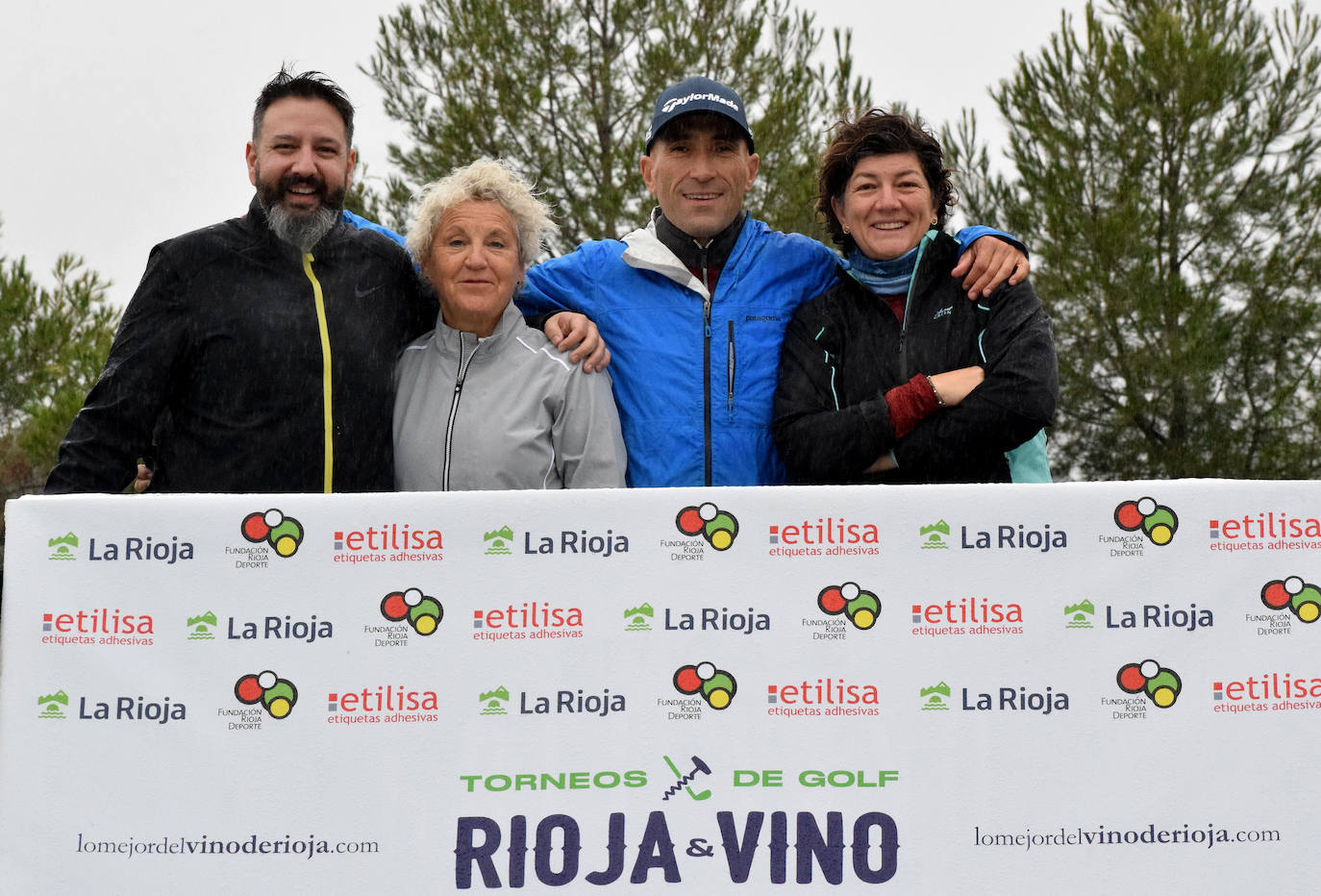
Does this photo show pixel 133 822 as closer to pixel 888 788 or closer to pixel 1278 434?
pixel 888 788

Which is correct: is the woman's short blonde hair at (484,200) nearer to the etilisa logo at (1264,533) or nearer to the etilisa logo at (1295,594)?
the etilisa logo at (1264,533)

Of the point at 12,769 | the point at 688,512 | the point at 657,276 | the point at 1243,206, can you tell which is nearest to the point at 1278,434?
the point at 1243,206

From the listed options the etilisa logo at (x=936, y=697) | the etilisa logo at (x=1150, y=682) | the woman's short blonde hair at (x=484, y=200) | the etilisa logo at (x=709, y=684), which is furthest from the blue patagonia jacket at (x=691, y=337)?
the etilisa logo at (x=1150, y=682)

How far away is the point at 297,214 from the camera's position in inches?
139

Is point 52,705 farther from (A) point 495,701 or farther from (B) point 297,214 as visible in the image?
(B) point 297,214

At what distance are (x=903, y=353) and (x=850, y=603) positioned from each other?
3.01 ft

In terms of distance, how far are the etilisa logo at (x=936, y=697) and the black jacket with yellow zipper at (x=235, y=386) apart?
56.0 inches

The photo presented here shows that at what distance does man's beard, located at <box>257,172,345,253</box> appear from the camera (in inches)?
138

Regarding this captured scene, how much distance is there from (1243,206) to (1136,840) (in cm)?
1183

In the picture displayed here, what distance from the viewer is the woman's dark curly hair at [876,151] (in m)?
3.59

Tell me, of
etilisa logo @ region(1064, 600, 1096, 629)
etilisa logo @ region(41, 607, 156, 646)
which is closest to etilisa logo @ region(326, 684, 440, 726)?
etilisa logo @ region(41, 607, 156, 646)

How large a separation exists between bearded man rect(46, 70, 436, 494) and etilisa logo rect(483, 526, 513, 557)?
2.26 feet

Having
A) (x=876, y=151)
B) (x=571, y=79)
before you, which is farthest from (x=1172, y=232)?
(x=876, y=151)

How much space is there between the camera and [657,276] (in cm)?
366
